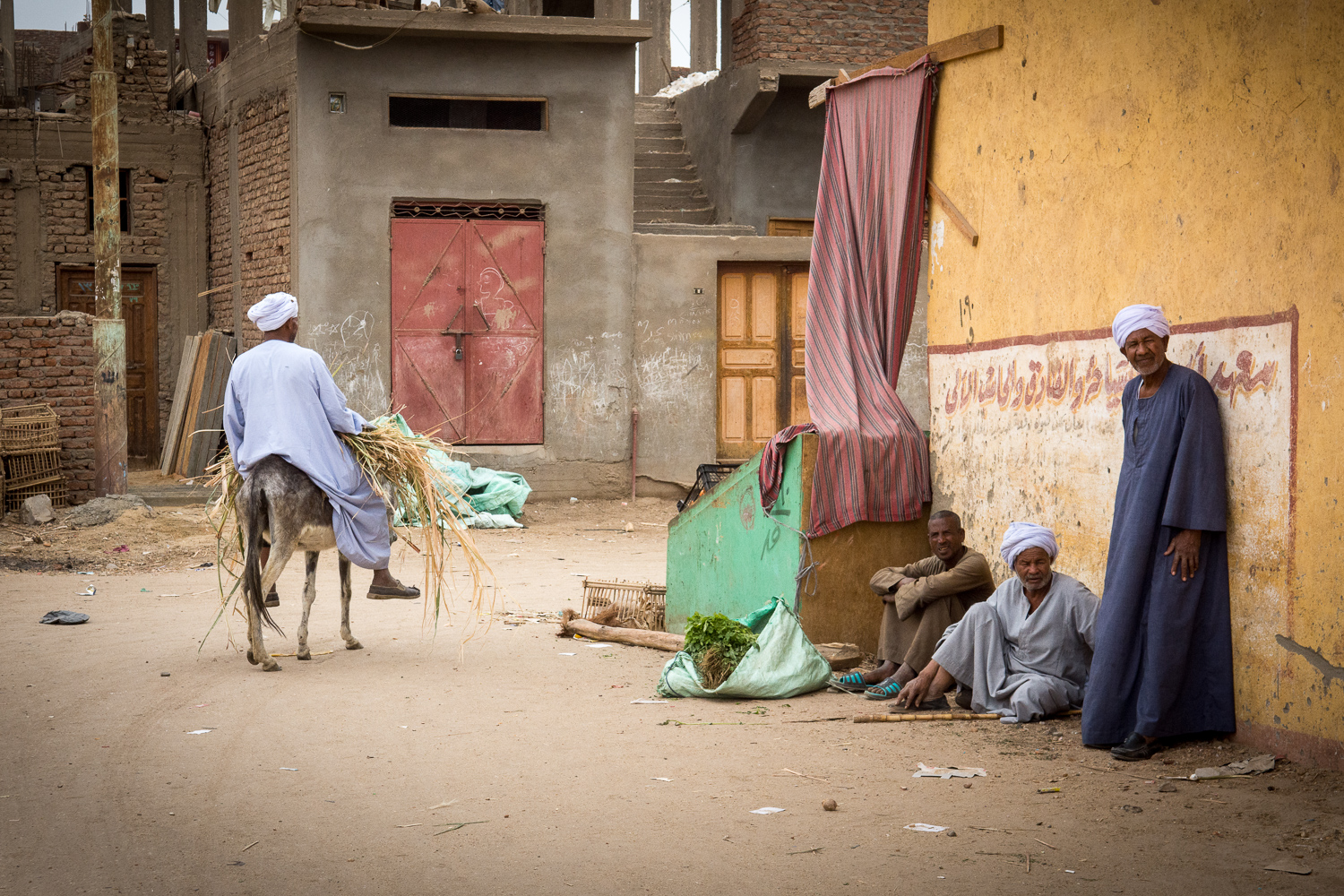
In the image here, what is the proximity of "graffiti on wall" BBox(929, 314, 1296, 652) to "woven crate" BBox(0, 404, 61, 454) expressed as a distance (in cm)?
873

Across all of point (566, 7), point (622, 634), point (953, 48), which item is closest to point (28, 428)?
point (622, 634)

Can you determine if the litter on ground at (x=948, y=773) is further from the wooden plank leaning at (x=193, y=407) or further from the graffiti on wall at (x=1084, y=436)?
the wooden plank leaning at (x=193, y=407)

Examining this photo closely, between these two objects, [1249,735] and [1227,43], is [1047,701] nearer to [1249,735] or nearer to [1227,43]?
[1249,735]

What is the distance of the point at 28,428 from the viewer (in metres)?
11.8

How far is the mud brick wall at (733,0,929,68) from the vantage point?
612 inches

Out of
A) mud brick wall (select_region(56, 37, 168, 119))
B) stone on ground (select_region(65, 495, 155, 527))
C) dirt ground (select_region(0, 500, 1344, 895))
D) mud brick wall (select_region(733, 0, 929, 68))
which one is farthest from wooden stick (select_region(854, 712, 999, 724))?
mud brick wall (select_region(56, 37, 168, 119))

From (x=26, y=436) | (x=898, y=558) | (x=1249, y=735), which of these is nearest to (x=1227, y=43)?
(x=1249, y=735)

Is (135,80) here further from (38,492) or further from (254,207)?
(38,492)

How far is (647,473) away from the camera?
45.5ft

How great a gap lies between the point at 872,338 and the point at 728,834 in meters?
3.54

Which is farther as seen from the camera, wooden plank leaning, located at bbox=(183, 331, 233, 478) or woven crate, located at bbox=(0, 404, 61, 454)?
wooden plank leaning, located at bbox=(183, 331, 233, 478)

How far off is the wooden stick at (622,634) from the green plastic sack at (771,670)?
39.4 inches

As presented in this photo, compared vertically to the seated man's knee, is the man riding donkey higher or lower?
higher

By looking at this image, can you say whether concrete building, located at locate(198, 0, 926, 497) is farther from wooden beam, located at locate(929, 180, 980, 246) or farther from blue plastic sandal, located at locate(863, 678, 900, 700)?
blue plastic sandal, located at locate(863, 678, 900, 700)
